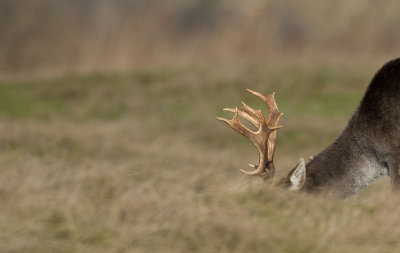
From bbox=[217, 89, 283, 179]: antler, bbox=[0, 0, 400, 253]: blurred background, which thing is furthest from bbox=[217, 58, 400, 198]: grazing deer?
bbox=[0, 0, 400, 253]: blurred background

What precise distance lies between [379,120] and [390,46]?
14.5m

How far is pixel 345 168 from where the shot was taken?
7.54 meters

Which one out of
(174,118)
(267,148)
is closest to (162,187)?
(267,148)

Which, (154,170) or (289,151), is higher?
(289,151)

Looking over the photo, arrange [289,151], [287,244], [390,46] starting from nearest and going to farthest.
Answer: [287,244] → [289,151] → [390,46]

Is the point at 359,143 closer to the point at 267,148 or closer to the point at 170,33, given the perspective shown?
the point at 267,148

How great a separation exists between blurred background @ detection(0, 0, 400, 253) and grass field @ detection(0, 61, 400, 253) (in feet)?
0.07

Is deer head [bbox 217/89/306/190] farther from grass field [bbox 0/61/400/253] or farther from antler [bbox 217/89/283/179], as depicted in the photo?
grass field [bbox 0/61/400/253]

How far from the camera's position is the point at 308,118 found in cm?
1523

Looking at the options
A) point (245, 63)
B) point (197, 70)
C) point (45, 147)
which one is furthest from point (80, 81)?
point (45, 147)

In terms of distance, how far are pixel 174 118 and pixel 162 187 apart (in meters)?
8.53

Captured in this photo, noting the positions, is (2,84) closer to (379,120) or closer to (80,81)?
(80,81)

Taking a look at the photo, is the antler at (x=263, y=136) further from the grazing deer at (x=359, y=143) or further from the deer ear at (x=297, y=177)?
the deer ear at (x=297, y=177)

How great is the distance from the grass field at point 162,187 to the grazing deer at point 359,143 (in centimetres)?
28
